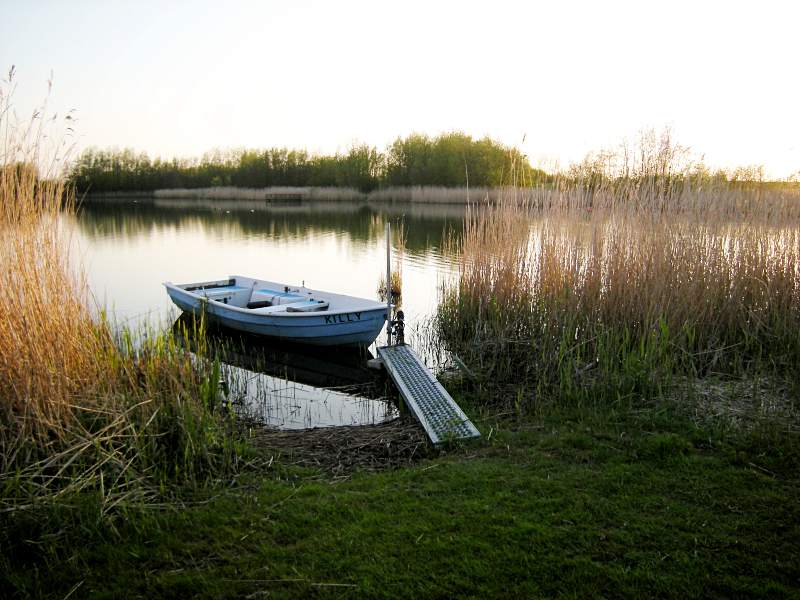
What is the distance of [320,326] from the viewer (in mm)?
8852

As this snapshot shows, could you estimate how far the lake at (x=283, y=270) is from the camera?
23.8 feet

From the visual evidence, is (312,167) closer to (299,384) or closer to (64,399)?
(299,384)

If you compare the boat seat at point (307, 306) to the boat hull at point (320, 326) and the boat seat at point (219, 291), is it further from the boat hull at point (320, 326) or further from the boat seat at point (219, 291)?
the boat seat at point (219, 291)

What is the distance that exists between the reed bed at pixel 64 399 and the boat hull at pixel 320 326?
444 centimetres

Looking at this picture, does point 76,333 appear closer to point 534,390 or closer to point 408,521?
point 408,521

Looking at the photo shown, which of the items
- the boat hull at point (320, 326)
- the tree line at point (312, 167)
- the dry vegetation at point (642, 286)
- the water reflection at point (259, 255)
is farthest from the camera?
the tree line at point (312, 167)

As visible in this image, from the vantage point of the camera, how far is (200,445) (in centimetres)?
389

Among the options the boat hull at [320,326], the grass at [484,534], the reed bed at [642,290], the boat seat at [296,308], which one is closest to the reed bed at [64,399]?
the grass at [484,534]

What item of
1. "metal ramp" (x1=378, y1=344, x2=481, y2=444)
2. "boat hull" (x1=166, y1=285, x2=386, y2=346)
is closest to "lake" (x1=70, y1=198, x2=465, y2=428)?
"boat hull" (x1=166, y1=285, x2=386, y2=346)

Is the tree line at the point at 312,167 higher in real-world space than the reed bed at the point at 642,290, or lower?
higher

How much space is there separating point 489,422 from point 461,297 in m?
3.17

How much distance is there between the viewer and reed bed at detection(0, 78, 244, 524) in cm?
340

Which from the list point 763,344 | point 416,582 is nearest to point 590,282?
point 763,344

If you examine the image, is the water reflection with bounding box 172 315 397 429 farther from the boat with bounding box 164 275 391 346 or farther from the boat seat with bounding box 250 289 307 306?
the boat seat with bounding box 250 289 307 306
